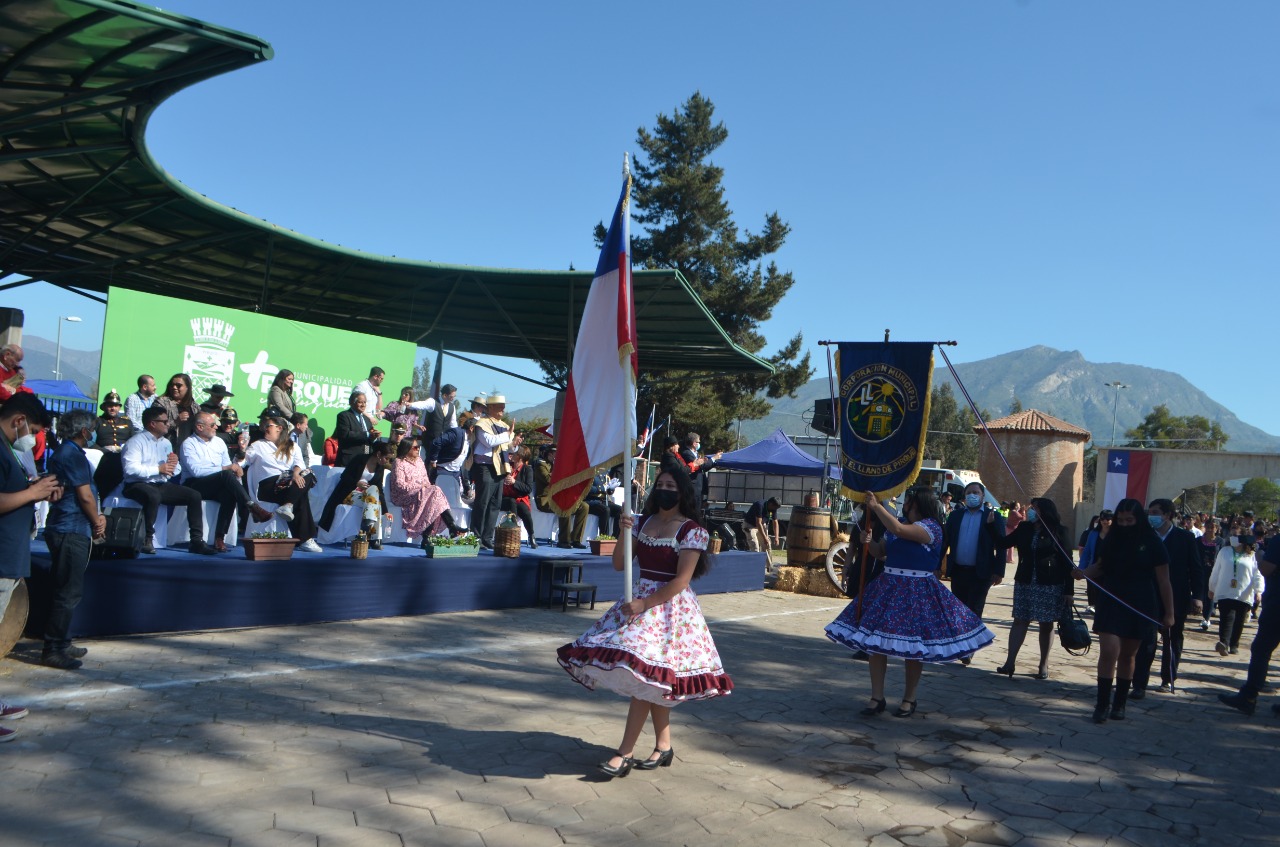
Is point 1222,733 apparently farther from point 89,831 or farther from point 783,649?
point 89,831

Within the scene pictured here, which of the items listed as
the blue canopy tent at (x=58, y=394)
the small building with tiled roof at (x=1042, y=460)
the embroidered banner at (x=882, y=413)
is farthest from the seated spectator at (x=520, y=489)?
the small building with tiled roof at (x=1042, y=460)

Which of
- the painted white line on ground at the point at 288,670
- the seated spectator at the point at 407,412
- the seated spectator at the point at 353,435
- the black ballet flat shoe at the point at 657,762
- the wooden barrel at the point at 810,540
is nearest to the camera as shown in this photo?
the black ballet flat shoe at the point at 657,762

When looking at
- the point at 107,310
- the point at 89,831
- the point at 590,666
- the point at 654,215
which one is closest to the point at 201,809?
the point at 89,831

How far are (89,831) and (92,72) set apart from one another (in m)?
8.07

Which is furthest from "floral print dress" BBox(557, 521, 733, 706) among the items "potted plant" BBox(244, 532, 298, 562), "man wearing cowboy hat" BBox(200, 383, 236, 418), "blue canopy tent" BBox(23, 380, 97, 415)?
"blue canopy tent" BBox(23, 380, 97, 415)

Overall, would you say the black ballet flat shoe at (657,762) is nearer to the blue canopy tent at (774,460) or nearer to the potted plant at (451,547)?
the potted plant at (451,547)

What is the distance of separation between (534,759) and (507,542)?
5916 mm

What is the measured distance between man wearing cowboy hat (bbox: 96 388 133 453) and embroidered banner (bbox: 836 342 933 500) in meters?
6.83

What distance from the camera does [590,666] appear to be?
4961 millimetres

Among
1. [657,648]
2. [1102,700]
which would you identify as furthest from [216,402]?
[1102,700]

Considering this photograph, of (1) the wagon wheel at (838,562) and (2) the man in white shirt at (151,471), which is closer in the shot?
(2) the man in white shirt at (151,471)

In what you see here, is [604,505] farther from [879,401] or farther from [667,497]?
[667,497]

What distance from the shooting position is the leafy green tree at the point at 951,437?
Answer: 3836 inches

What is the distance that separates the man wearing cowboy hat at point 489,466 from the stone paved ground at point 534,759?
330cm
